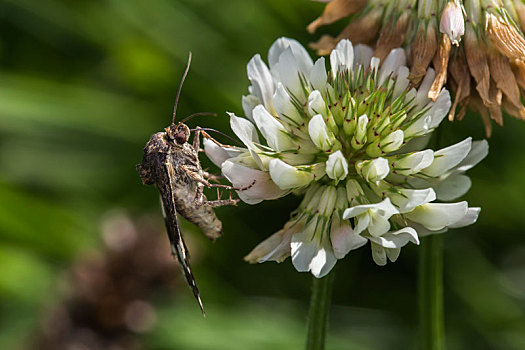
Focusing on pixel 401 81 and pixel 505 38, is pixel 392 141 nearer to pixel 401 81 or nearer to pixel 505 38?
pixel 401 81

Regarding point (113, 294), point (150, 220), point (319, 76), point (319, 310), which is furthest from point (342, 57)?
point (150, 220)

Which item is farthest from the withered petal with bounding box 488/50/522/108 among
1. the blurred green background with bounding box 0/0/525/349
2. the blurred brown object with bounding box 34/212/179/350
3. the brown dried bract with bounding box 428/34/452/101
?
the blurred brown object with bounding box 34/212/179/350

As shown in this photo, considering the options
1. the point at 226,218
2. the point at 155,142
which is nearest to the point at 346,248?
the point at 155,142

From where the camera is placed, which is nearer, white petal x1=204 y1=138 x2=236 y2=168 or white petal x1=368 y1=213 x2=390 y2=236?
white petal x1=368 y1=213 x2=390 y2=236

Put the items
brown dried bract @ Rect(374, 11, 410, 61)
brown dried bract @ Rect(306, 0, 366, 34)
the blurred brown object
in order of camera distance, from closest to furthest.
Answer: brown dried bract @ Rect(374, 11, 410, 61), brown dried bract @ Rect(306, 0, 366, 34), the blurred brown object

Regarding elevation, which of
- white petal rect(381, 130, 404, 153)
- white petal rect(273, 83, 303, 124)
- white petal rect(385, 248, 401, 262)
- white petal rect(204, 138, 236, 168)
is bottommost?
white petal rect(385, 248, 401, 262)

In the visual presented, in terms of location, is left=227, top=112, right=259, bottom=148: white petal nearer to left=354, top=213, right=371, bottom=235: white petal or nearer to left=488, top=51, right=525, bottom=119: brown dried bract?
left=354, top=213, right=371, bottom=235: white petal
